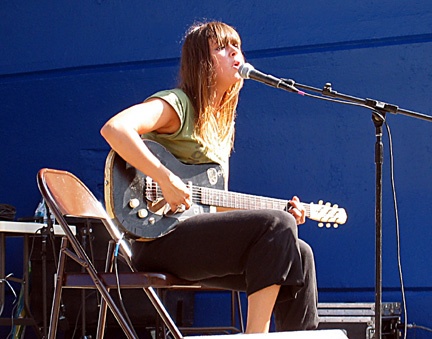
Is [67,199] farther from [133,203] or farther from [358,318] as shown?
[358,318]

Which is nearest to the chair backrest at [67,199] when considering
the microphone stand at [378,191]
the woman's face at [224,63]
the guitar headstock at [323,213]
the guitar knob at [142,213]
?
the guitar knob at [142,213]

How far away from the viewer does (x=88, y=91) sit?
503cm

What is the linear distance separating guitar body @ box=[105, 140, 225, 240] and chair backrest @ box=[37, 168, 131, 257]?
0.09 meters

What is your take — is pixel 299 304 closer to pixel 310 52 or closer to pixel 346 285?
pixel 346 285

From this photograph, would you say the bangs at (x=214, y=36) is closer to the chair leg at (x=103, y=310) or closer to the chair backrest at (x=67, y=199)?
the chair backrest at (x=67, y=199)

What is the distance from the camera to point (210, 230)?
2625 mm

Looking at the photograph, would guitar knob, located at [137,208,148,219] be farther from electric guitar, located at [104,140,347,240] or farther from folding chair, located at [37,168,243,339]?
folding chair, located at [37,168,243,339]

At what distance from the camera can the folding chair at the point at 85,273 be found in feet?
8.23

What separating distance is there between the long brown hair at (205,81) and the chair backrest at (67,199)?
0.44 metres

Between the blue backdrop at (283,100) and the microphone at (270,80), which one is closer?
the microphone at (270,80)

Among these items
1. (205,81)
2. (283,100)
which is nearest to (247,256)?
(205,81)

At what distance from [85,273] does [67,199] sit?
0.25m

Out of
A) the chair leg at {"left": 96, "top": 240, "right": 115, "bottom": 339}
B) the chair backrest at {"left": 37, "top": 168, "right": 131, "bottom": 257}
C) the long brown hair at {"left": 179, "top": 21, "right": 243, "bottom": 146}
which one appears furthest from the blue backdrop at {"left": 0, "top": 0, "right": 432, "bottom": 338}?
the chair backrest at {"left": 37, "top": 168, "right": 131, "bottom": 257}

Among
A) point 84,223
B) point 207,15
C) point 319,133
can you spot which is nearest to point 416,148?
point 319,133
